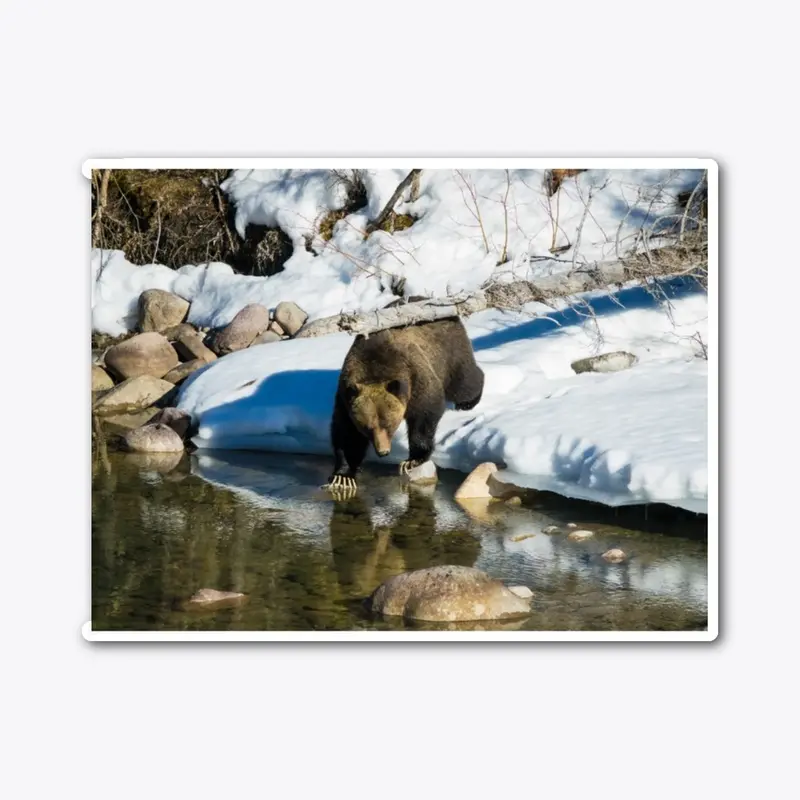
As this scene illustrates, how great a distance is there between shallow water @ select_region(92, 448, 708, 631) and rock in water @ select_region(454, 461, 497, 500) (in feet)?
0.28

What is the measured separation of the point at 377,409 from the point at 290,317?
30.6 inches

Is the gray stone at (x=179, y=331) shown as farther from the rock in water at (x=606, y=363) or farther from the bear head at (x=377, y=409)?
the rock in water at (x=606, y=363)

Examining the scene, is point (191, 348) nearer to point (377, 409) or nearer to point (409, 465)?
point (377, 409)

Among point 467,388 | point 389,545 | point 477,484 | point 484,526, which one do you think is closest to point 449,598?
point 389,545

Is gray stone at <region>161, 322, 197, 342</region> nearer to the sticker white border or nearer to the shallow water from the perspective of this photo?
the shallow water

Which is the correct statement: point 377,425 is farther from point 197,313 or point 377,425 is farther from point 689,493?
point 689,493

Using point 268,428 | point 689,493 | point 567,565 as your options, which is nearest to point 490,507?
point 567,565

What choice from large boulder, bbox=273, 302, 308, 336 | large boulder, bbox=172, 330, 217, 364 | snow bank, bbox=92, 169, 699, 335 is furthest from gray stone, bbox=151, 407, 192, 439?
large boulder, bbox=273, 302, 308, 336

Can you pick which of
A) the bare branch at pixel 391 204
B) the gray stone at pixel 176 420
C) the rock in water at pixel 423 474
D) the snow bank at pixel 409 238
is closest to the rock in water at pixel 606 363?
the snow bank at pixel 409 238

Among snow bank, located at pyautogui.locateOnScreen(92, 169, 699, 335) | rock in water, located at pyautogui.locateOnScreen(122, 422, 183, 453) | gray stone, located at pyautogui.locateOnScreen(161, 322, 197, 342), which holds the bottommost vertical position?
rock in water, located at pyautogui.locateOnScreen(122, 422, 183, 453)

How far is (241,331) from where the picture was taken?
22.2 ft

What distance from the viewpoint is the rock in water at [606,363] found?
597 cm

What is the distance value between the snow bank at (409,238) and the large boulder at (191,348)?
17 centimetres

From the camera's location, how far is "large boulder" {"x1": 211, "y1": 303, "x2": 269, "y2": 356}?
6637 millimetres
